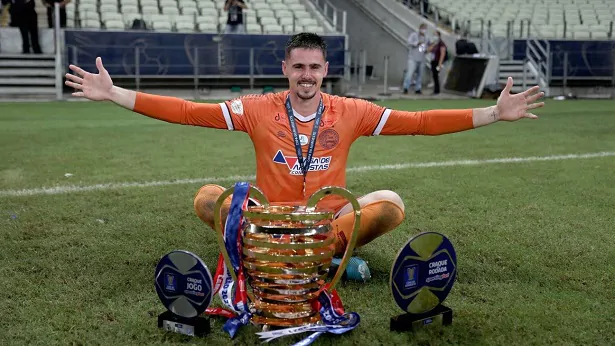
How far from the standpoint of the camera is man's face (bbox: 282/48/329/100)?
3.57 m

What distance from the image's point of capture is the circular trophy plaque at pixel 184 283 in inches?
117

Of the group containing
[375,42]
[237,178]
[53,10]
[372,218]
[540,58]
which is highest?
[53,10]

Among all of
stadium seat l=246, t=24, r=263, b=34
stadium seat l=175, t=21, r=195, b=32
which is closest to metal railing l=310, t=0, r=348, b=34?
stadium seat l=246, t=24, r=263, b=34

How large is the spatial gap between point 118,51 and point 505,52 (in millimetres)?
11451

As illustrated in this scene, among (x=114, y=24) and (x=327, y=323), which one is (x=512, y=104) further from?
(x=114, y=24)

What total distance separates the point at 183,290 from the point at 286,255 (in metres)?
0.50

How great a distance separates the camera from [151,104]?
3.63 meters

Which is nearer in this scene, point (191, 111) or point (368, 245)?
point (191, 111)

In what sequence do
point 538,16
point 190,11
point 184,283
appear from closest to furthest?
1. point 184,283
2. point 190,11
3. point 538,16

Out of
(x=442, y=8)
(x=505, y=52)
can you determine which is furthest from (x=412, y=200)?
(x=442, y=8)

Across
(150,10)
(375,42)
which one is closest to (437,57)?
(375,42)

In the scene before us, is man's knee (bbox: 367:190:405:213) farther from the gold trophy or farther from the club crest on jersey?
the gold trophy

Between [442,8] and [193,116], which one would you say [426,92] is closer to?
[442,8]

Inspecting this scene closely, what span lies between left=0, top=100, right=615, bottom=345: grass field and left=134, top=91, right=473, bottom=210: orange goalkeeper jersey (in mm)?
655
